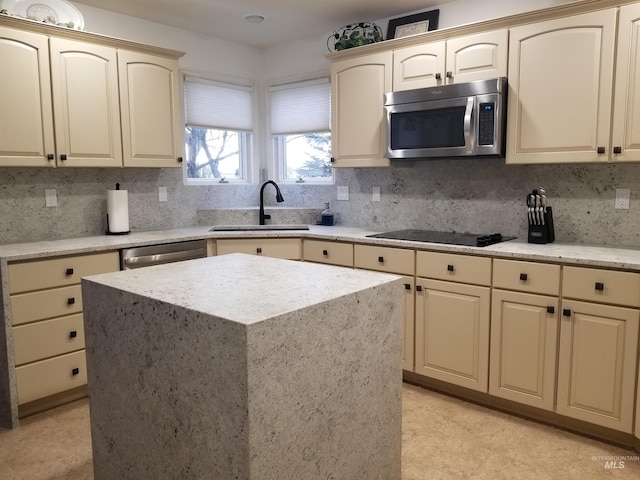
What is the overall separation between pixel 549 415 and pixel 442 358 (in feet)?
2.09

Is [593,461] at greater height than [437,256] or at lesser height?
lesser

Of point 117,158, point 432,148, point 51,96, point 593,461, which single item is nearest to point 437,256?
point 432,148

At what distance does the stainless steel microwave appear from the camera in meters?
2.92

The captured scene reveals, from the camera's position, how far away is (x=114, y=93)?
3.34 m

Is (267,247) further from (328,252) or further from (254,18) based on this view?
(254,18)

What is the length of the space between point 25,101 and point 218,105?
1726mm

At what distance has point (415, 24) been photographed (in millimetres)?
3561

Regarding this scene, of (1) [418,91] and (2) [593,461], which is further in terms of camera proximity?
(1) [418,91]

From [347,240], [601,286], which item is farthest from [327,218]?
[601,286]

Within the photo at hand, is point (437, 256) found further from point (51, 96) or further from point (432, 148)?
point (51, 96)

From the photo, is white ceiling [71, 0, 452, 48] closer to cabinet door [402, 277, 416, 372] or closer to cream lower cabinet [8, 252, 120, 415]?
cream lower cabinet [8, 252, 120, 415]

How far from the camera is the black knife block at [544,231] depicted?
2.88 metres

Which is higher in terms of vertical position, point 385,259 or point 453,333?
point 385,259

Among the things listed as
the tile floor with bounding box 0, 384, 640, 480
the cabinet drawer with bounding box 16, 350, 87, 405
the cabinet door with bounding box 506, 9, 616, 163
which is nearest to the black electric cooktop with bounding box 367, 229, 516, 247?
the cabinet door with bounding box 506, 9, 616, 163
